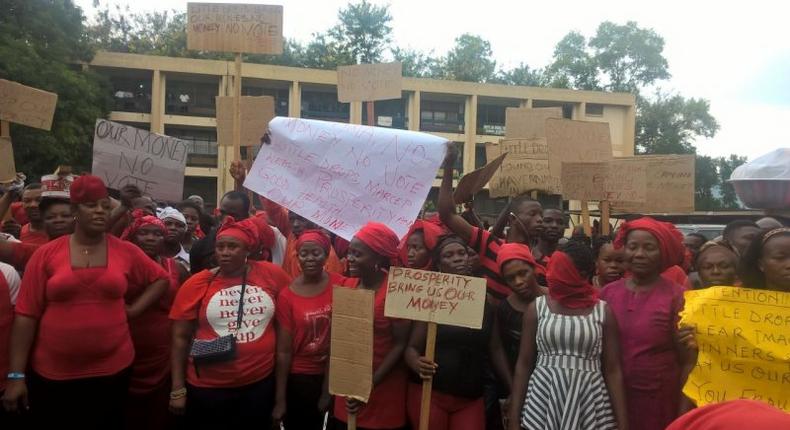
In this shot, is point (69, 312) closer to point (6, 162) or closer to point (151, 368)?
point (151, 368)

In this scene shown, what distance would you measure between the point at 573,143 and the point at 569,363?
3.71 m

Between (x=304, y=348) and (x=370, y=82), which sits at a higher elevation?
(x=370, y=82)

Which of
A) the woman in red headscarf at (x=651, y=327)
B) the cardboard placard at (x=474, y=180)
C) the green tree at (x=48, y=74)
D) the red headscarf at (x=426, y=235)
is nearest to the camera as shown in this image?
the woman in red headscarf at (x=651, y=327)

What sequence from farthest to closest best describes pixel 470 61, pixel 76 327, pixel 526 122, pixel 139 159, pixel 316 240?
pixel 470 61 < pixel 526 122 < pixel 139 159 < pixel 316 240 < pixel 76 327

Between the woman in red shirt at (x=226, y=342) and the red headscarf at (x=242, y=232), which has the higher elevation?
the red headscarf at (x=242, y=232)

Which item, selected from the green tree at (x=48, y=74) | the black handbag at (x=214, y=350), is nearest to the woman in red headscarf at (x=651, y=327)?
the black handbag at (x=214, y=350)

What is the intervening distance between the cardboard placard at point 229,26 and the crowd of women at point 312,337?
2.77 m

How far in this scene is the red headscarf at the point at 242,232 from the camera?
149 inches

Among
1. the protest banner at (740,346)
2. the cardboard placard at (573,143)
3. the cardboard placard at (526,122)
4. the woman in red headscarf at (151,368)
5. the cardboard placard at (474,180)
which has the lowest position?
the woman in red headscarf at (151,368)

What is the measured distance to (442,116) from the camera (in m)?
34.7

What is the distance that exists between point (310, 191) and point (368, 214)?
0.52m

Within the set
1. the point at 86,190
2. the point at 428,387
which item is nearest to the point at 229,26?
the point at 86,190

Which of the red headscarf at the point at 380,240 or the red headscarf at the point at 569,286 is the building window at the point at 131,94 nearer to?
the red headscarf at the point at 380,240

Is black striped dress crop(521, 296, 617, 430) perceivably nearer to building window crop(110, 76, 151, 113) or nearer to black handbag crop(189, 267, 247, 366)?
black handbag crop(189, 267, 247, 366)
